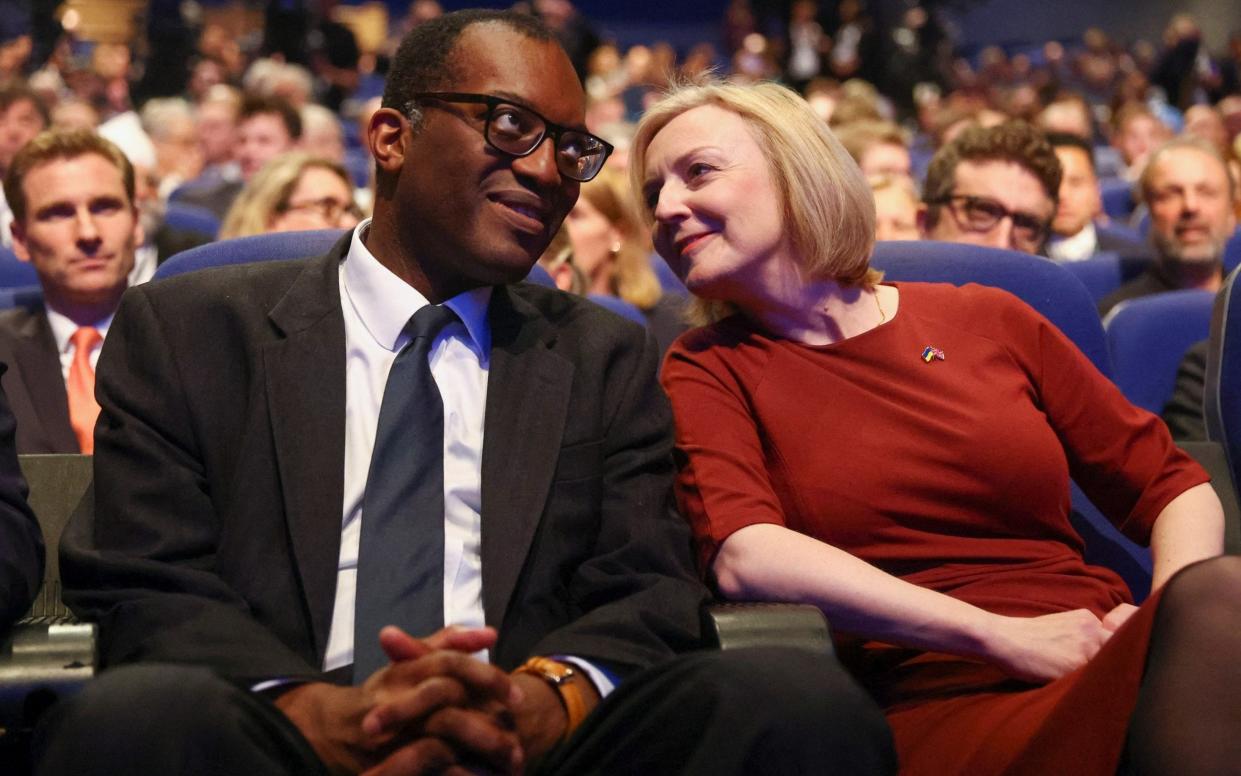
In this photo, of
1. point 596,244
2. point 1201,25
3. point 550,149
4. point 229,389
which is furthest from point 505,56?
point 1201,25

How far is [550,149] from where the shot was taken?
1784 millimetres

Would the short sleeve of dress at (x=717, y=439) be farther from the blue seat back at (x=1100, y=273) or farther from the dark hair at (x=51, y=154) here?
the blue seat back at (x=1100, y=273)

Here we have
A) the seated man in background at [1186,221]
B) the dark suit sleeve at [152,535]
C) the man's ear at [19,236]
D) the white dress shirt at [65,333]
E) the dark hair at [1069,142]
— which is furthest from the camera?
the dark hair at [1069,142]

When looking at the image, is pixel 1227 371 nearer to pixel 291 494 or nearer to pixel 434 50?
pixel 434 50

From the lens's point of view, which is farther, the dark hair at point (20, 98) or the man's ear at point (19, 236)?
the dark hair at point (20, 98)

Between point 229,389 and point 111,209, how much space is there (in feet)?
5.32

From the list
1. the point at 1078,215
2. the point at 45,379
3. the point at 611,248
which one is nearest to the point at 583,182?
the point at 45,379

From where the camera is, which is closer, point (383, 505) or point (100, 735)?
point (100, 735)

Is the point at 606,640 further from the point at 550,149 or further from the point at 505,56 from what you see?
the point at 505,56

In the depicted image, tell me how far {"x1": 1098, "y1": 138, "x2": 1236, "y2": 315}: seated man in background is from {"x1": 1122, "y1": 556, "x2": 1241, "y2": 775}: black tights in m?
2.52

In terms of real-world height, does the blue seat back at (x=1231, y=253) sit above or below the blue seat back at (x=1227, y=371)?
below

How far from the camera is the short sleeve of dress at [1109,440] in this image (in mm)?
1972

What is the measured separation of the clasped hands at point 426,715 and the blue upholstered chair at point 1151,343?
6.48 ft

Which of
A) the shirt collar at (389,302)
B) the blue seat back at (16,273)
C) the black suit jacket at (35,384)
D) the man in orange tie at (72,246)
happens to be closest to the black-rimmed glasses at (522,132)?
the shirt collar at (389,302)
